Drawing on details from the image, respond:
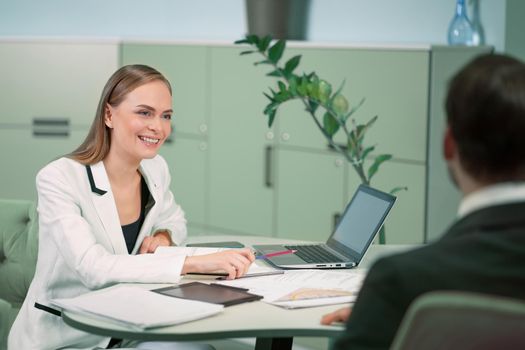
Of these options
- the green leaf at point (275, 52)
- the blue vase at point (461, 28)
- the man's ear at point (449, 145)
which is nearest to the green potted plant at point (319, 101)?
the green leaf at point (275, 52)

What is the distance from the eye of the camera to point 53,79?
578 centimetres

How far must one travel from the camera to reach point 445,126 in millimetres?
1507

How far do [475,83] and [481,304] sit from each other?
36 cm

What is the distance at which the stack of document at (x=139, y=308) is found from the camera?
2025mm

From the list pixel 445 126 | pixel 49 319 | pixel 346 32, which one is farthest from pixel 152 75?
pixel 346 32

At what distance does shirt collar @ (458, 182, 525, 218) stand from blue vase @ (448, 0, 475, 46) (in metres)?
3.09

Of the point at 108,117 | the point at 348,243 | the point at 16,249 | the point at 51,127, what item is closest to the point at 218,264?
the point at 348,243

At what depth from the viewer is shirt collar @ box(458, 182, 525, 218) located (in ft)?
4.69

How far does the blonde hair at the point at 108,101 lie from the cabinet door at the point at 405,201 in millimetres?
1893

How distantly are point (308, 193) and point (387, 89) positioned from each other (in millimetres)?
760

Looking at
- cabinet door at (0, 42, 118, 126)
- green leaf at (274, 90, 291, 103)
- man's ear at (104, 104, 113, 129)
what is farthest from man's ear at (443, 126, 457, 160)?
cabinet door at (0, 42, 118, 126)

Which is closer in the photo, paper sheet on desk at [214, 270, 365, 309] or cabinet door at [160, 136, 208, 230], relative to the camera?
paper sheet on desk at [214, 270, 365, 309]

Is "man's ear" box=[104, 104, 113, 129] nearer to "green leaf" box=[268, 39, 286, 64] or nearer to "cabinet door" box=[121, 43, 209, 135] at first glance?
"green leaf" box=[268, 39, 286, 64]

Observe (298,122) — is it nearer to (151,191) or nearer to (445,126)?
(151,191)
